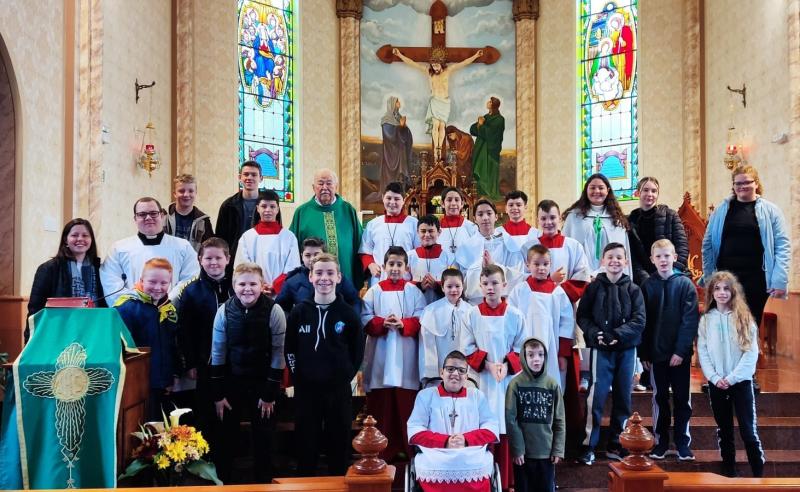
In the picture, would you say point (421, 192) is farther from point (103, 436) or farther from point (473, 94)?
point (103, 436)

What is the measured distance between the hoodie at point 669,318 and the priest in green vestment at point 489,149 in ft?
28.4

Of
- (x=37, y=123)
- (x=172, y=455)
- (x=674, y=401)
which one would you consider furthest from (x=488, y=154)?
(x=172, y=455)

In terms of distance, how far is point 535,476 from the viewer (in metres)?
4.80

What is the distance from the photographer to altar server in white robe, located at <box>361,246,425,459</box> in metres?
5.41

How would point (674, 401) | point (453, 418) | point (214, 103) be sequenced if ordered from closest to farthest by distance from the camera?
point (453, 418)
point (674, 401)
point (214, 103)

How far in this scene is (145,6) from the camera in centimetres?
1066

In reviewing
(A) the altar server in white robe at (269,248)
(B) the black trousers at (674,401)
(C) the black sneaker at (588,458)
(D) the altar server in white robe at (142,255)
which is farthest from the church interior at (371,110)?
(D) the altar server in white robe at (142,255)

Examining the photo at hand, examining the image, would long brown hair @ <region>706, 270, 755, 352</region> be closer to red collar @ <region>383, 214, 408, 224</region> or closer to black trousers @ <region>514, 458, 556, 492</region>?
black trousers @ <region>514, 458, 556, 492</region>

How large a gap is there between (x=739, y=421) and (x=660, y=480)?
2.39 m

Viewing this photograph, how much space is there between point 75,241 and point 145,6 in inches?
252

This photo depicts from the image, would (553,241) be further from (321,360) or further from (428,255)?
(321,360)

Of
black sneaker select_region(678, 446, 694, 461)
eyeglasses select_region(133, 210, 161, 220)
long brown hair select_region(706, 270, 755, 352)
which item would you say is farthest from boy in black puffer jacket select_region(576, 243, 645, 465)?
eyeglasses select_region(133, 210, 161, 220)

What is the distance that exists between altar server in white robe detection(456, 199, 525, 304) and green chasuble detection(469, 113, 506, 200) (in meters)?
7.92

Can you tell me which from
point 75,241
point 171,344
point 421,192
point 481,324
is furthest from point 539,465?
point 421,192
